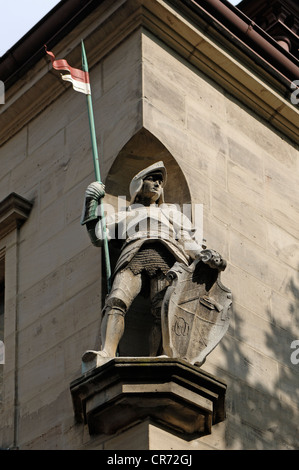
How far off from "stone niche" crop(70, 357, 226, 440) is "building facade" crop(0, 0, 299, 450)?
121 mm

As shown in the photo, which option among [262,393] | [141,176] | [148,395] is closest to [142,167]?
[141,176]

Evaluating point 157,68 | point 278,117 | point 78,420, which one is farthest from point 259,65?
point 78,420

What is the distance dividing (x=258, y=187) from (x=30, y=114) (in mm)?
2609

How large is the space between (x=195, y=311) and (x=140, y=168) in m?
2.14

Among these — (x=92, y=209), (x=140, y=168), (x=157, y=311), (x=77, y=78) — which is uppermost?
(x=77, y=78)

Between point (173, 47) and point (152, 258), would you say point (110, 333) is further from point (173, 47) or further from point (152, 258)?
point (173, 47)

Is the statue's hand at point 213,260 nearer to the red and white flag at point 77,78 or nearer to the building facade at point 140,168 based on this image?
the building facade at point 140,168

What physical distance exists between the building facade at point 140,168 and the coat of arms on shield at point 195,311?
59 centimetres

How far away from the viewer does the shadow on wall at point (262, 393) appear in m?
11.1

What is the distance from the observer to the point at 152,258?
1109cm

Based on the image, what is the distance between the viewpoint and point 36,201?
13.1 metres

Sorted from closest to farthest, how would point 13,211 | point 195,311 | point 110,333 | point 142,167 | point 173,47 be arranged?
point 110,333 → point 195,311 → point 142,167 → point 13,211 → point 173,47

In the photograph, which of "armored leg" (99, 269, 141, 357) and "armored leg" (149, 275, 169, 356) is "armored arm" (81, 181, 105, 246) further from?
"armored leg" (149, 275, 169, 356)
